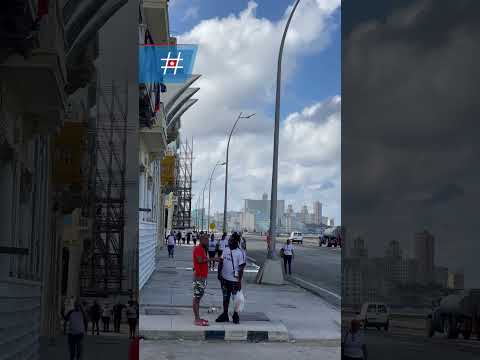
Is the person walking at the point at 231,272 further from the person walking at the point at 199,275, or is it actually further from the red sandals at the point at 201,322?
the red sandals at the point at 201,322

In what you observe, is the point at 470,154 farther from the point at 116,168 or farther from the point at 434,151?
the point at 116,168

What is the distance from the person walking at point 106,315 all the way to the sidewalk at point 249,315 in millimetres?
3728

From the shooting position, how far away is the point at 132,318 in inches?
94.9

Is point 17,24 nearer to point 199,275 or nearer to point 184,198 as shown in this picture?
point 199,275

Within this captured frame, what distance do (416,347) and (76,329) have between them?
106 centimetres

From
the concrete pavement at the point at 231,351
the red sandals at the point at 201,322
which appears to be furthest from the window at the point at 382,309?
the red sandals at the point at 201,322

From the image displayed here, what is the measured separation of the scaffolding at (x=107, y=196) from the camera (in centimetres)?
227

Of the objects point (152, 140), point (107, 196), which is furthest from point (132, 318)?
point (152, 140)

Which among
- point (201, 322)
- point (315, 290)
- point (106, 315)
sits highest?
point (106, 315)

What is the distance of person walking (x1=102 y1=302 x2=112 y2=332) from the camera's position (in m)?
2.35

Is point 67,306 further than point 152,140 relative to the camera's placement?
No

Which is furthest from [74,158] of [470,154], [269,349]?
[269,349]

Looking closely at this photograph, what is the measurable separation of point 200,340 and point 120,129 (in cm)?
742

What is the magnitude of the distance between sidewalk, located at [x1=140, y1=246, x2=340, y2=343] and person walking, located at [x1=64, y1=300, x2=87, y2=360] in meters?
3.75
